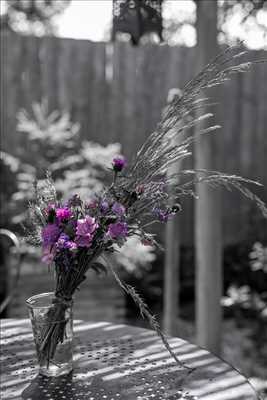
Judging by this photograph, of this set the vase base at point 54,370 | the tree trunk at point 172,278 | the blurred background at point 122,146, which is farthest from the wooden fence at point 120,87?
the vase base at point 54,370

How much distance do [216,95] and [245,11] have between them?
0.48 meters

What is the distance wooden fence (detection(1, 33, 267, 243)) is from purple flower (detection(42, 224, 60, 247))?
285cm

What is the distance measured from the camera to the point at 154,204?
1247mm

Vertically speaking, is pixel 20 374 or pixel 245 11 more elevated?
pixel 245 11

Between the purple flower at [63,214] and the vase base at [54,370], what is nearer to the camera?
the purple flower at [63,214]

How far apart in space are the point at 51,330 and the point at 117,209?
306 millimetres

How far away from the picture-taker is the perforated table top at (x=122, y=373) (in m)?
1.23

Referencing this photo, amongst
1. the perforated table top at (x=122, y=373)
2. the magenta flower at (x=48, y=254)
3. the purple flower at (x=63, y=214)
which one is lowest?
the perforated table top at (x=122, y=373)

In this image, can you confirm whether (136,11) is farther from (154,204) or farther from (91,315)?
(91,315)

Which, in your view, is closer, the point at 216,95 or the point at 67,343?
the point at 67,343

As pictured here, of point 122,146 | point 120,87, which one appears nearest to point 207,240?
point 122,146

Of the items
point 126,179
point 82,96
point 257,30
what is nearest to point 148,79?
point 82,96

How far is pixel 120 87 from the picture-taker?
162 inches

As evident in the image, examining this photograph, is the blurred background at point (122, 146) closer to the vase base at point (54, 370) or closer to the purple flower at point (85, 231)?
the vase base at point (54, 370)
